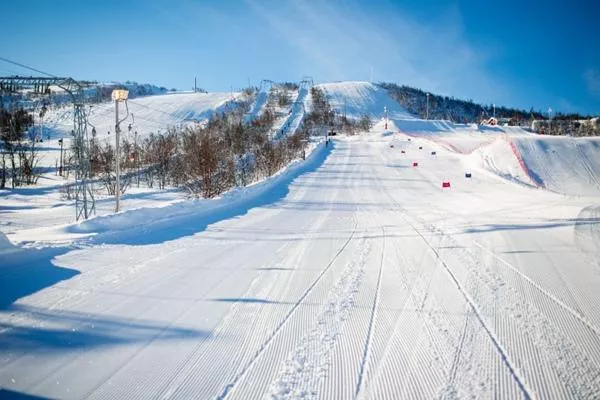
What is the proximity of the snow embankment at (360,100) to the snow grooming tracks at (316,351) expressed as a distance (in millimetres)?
115650

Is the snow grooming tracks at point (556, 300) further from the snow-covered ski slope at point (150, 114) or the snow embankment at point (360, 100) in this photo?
the snow embankment at point (360, 100)

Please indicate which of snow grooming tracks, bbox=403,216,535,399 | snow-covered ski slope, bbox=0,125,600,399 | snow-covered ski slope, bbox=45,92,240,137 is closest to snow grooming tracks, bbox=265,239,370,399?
snow-covered ski slope, bbox=0,125,600,399

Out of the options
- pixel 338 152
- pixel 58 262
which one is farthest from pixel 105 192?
pixel 58 262

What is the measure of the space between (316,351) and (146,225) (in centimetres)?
695

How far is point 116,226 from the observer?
8.78 m

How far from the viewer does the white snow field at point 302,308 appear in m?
3.19

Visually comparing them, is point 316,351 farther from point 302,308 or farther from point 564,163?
point 564,163

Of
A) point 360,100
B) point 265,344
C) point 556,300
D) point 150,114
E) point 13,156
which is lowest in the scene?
point 265,344

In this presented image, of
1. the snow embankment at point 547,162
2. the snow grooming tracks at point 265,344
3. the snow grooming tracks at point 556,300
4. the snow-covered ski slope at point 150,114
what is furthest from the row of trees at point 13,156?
the snow embankment at point 547,162

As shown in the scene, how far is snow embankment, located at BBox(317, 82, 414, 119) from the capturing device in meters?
124

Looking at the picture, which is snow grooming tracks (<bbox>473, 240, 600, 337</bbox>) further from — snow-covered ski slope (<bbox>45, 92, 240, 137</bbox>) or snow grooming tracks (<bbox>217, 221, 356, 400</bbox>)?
snow-covered ski slope (<bbox>45, 92, 240, 137</bbox>)

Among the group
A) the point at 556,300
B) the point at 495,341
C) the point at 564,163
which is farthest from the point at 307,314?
the point at 564,163

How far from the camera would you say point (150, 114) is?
102688mm

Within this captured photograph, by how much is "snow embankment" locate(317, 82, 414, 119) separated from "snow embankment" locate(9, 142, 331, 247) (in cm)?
10823
